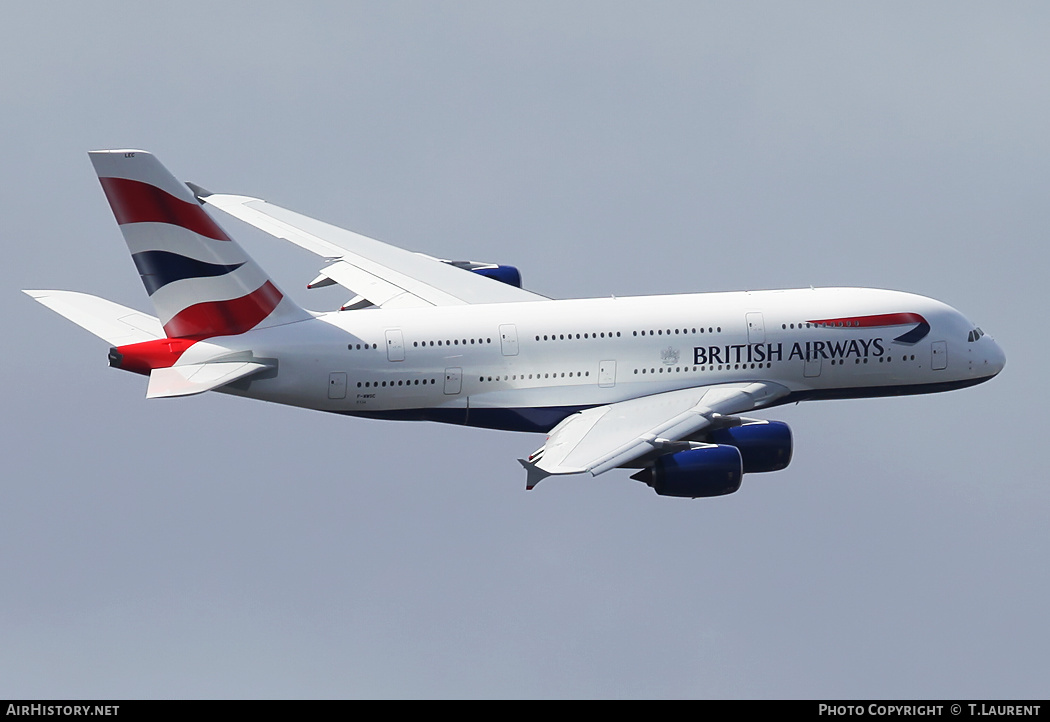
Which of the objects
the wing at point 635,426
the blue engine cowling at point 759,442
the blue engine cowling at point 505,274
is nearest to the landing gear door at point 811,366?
the wing at point 635,426

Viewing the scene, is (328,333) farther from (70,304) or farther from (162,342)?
(70,304)

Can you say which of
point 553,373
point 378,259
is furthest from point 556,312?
point 378,259

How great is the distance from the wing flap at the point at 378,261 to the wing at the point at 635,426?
25.4 ft

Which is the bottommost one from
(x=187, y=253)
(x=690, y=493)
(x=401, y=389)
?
(x=690, y=493)

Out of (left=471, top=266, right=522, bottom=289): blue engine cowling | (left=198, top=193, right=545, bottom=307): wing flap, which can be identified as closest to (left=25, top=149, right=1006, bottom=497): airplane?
(left=198, top=193, right=545, bottom=307): wing flap

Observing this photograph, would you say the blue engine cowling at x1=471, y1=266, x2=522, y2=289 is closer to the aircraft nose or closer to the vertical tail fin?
the vertical tail fin

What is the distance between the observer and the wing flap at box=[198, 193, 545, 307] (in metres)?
62.3

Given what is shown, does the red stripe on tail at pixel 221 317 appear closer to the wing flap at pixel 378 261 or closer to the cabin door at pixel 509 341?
the wing flap at pixel 378 261

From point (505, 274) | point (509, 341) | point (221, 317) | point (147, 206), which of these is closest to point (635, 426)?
point (509, 341)

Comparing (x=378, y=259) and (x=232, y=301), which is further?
(x=378, y=259)

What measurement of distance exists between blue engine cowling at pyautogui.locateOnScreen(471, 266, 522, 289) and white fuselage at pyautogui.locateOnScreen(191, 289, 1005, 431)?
30.6 feet

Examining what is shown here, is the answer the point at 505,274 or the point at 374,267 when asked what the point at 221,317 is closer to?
the point at 374,267

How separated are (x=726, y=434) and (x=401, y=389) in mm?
10676

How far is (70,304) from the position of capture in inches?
2248
